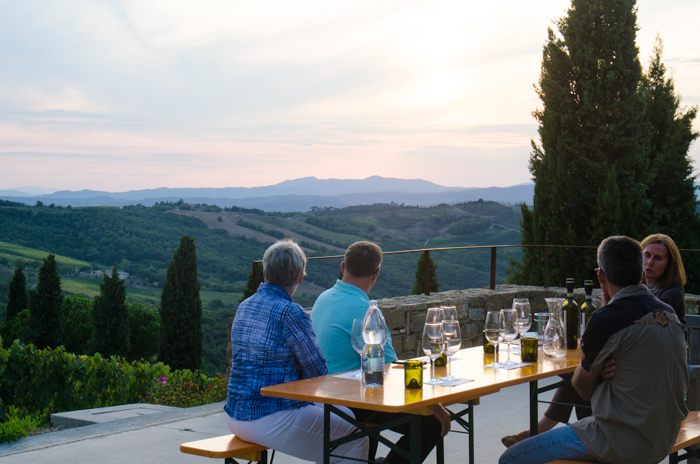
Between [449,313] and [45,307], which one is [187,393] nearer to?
[449,313]

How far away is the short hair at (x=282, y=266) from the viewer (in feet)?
7.98

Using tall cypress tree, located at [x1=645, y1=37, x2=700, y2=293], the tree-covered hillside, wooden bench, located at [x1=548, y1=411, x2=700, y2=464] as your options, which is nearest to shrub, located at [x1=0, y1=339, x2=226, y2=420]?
wooden bench, located at [x1=548, y1=411, x2=700, y2=464]

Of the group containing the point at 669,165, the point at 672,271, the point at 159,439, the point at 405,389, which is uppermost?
the point at 669,165

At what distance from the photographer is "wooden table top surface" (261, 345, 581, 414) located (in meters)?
2.05

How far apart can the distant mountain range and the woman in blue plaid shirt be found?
6413cm

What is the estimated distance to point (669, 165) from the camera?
12664 mm

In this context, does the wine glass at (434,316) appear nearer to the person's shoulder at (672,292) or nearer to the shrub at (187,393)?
the person's shoulder at (672,292)

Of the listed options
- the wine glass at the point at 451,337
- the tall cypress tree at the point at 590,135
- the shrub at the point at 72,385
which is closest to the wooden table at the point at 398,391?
the wine glass at the point at 451,337

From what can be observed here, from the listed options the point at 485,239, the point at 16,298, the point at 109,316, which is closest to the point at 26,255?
the point at 16,298

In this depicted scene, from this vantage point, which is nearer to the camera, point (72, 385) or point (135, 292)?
point (72, 385)

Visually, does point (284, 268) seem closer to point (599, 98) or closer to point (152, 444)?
point (152, 444)

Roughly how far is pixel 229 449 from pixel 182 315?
24366 millimetres

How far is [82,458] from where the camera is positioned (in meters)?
3.48

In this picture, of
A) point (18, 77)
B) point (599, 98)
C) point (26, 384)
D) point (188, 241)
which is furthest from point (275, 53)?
point (188, 241)
